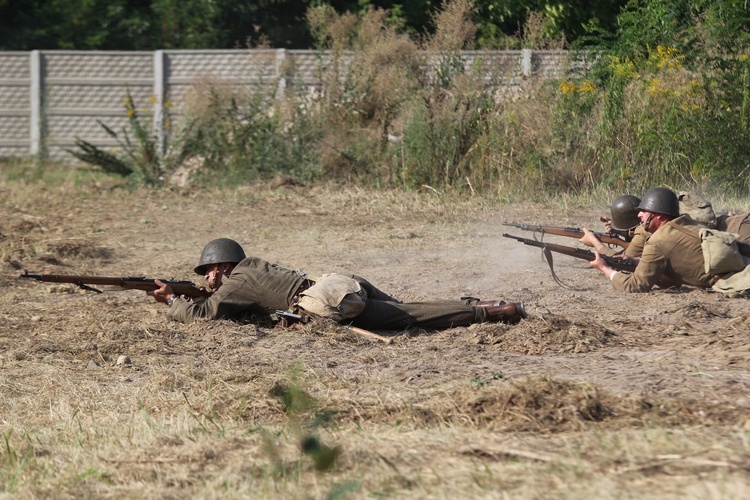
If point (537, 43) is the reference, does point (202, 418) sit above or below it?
below

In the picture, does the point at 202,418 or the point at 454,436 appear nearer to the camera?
the point at 454,436

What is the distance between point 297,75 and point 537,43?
372cm

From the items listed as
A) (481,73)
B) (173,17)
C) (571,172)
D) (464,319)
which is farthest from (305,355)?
(173,17)

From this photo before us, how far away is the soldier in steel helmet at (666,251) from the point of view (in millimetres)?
8172

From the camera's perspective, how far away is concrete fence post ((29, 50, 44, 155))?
777 inches

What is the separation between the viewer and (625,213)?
928 cm

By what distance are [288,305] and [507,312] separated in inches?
62.5

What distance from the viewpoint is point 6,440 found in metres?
4.73

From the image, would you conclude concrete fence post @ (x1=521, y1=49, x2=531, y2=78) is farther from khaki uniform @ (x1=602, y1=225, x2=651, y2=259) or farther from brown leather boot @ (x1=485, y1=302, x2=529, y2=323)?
brown leather boot @ (x1=485, y1=302, x2=529, y2=323)

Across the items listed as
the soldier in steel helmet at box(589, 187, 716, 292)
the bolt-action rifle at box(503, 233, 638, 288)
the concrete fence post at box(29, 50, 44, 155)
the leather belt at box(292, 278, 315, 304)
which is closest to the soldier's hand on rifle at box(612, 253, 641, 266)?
the bolt-action rifle at box(503, 233, 638, 288)

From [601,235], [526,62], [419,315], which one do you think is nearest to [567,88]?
[526,62]

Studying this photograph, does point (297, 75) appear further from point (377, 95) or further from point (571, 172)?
point (571, 172)

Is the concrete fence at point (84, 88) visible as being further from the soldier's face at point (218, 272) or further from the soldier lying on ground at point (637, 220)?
A: the soldier's face at point (218, 272)

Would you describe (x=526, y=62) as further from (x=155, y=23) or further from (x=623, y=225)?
(x=155, y=23)
